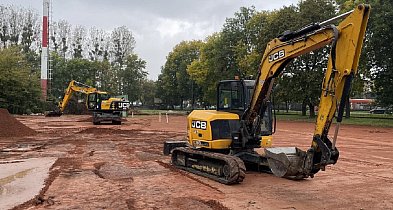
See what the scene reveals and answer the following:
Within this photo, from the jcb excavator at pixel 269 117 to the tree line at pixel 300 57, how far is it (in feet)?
27.9

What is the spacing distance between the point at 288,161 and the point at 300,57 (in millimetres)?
37043

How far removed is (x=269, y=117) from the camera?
37.4 ft

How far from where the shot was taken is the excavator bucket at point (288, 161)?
834 cm

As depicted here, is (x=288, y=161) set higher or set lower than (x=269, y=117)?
lower

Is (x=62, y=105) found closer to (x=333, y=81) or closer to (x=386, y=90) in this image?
(x=386, y=90)

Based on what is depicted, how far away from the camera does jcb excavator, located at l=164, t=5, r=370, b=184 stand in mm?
7723

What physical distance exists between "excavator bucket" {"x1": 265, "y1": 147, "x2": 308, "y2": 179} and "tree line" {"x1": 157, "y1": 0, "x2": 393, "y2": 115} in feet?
34.8

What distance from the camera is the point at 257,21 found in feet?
193

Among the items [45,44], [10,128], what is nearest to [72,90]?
[45,44]

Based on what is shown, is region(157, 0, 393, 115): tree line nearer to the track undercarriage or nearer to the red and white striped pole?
the track undercarriage

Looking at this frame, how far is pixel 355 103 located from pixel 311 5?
73.0 m

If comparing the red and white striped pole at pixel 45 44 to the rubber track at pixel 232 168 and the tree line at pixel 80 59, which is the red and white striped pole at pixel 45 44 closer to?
the tree line at pixel 80 59

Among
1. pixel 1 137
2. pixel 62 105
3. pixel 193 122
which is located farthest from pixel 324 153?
pixel 62 105

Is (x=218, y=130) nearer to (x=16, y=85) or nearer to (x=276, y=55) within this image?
(x=276, y=55)
